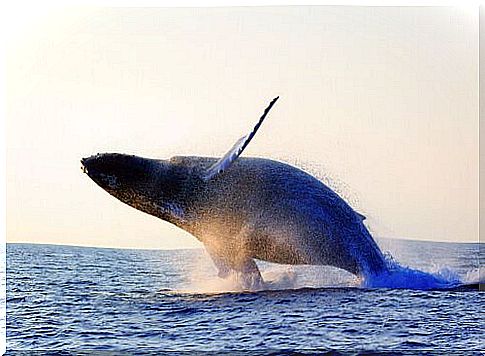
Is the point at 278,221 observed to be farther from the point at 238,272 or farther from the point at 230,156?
the point at 230,156

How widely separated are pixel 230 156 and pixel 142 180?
0.67 m

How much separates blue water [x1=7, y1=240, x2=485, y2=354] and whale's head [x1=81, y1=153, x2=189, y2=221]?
35cm

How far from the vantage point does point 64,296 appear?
273 inches

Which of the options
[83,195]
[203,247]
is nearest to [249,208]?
[203,247]

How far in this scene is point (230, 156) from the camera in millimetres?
6844

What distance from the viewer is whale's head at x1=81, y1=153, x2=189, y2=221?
6.97 metres

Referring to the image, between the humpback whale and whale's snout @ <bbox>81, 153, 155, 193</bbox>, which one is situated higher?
whale's snout @ <bbox>81, 153, 155, 193</bbox>

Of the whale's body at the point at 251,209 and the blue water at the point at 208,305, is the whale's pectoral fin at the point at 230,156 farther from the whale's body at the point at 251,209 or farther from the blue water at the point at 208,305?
the blue water at the point at 208,305

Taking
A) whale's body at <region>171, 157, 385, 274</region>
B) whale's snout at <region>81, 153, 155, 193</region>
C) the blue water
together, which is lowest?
the blue water

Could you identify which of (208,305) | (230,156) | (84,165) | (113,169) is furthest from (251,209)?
(84,165)

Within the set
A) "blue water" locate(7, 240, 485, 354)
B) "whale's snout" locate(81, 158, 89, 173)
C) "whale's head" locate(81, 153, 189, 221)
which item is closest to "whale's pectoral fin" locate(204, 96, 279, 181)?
"whale's head" locate(81, 153, 189, 221)

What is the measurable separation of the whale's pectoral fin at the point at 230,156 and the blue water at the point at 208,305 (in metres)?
0.59

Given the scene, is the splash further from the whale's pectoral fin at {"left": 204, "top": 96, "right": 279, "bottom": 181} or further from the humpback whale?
the whale's pectoral fin at {"left": 204, "top": 96, "right": 279, "bottom": 181}

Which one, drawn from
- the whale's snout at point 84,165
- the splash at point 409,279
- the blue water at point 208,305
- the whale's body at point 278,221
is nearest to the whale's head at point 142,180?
the whale's snout at point 84,165
